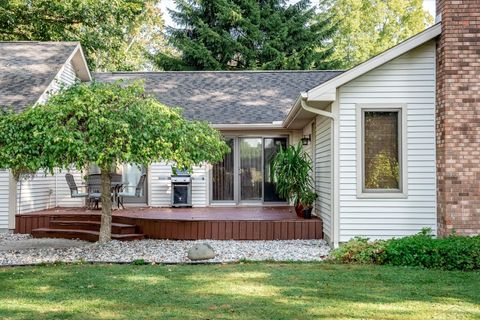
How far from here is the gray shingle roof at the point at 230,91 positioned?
1442cm


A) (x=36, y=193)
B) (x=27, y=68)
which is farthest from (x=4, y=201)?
(x=27, y=68)

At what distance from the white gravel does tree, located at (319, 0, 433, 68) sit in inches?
1003

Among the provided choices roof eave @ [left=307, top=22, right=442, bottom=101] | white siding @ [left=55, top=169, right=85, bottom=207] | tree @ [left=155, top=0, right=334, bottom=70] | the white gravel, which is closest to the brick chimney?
roof eave @ [left=307, top=22, right=442, bottom=101]

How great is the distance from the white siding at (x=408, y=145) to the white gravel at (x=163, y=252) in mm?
880

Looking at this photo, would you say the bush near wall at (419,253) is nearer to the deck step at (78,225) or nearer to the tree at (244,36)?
the deck step at (78,225)

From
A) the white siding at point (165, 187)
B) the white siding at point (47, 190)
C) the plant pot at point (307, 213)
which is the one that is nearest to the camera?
the plant pot at point (307, 213)

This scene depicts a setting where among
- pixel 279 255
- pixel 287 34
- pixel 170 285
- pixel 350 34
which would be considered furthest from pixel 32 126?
pixel 350 34

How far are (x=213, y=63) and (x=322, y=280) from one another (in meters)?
19.4

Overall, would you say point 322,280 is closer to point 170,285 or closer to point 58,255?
point 170,285

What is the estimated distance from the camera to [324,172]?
1031 cm

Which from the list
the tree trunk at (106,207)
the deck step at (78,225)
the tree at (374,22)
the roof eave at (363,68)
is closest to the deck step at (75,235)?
the deck step at (78,225)

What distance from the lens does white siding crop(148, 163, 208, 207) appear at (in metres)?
14.2

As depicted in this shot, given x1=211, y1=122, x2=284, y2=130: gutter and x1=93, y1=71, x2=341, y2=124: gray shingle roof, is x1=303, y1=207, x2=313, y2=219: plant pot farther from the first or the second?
x1=93, y1=71, x2=341, y2=124: gray shingle roof

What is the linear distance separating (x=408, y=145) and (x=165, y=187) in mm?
7138
